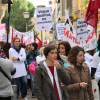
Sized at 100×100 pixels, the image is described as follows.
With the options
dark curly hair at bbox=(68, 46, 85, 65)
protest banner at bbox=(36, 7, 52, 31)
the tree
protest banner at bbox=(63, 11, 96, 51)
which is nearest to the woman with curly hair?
dark curly hair at bbox=(68, 46, 85, 65)

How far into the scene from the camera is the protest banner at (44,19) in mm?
11367

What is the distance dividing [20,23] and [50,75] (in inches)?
1428

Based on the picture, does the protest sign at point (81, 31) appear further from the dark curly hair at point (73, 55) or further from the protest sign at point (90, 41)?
the dark curly hair at point (73, 55)

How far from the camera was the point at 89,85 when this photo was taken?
456 cm

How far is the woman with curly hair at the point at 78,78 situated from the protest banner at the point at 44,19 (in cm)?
675

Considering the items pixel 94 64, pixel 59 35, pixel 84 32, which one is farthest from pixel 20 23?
pixel 94 64

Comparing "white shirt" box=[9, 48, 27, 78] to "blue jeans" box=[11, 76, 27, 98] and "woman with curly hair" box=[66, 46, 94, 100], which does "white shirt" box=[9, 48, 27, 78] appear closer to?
"blue jeans" box=[11, 76, 27, 98]

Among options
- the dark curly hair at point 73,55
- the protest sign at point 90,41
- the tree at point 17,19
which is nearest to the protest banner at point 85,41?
the protest sign at point 90,41

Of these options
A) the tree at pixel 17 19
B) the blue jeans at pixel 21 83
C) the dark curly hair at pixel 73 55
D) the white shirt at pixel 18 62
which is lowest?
the tree at pixel 17 19

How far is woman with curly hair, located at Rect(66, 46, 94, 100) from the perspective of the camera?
4.39 m

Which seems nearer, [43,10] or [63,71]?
[63,71]

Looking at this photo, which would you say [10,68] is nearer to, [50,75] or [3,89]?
[3,89]

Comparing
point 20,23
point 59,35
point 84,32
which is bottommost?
point 20,23

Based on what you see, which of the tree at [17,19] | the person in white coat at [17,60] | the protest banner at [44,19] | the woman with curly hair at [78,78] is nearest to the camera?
the woman with curly hair at [78,78]
